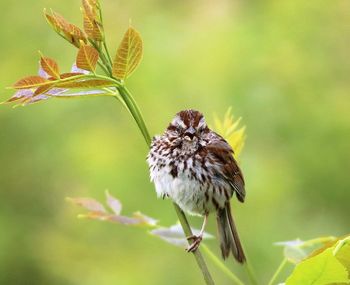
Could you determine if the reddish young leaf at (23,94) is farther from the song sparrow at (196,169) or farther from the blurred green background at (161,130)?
the blurred green background at (161,130)

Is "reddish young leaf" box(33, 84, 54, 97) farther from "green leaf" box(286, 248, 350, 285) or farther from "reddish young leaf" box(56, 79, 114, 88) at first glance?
"green leaf" box(286, 248, 350, 285)

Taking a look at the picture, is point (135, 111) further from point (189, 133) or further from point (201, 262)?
point (189, 133)

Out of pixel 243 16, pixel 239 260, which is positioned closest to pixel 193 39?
pixel 243 16

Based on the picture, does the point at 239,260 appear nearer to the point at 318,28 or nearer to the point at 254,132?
the point at 254,132

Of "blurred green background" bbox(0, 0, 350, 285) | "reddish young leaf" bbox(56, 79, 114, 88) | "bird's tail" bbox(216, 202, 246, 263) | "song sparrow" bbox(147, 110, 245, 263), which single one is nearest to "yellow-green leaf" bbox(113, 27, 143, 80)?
"reddish young leaf" bbox(56, 79, 114, 88)

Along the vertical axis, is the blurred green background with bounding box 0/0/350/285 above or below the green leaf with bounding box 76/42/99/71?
above

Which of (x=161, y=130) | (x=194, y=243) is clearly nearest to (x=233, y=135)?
(x=194, y=243)
